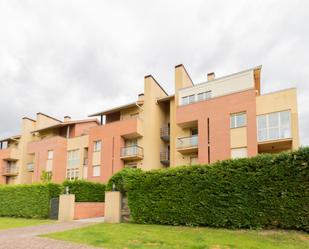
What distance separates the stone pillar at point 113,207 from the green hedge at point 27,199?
21.9 ft

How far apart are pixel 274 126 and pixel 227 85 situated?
18.5ft

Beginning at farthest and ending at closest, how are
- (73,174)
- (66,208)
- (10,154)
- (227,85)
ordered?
(10,154) → (73,174) → (227,85) → (66,208)

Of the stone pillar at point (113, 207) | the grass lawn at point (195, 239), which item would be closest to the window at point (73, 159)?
the stone pillar at point (113, 207)

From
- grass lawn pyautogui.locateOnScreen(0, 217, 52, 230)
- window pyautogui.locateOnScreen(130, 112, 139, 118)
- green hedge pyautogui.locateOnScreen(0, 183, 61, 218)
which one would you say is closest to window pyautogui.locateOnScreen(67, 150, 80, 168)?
window pyautogui.locateOnScreen(130, 112, 139, 118)

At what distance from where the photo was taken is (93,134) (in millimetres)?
32500

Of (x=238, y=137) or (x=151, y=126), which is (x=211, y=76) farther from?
(x=238, y=137)

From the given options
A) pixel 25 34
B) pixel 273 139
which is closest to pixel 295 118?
pixel 273 139

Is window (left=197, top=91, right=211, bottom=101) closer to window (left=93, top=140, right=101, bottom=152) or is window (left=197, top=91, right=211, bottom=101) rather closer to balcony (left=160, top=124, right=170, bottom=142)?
balcony (left=160, top=124, right=170, bottom=142)

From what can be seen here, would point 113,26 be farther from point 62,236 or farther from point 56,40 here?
point 62,236

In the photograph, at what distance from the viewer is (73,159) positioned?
35094mm

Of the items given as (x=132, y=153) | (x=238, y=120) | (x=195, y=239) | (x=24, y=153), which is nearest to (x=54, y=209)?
(x=132, y=153)

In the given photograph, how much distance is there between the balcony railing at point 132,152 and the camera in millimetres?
29062

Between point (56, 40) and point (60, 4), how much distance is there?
12.8ft

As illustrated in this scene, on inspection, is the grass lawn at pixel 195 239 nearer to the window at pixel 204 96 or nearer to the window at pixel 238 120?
the window at pixel 238 120
